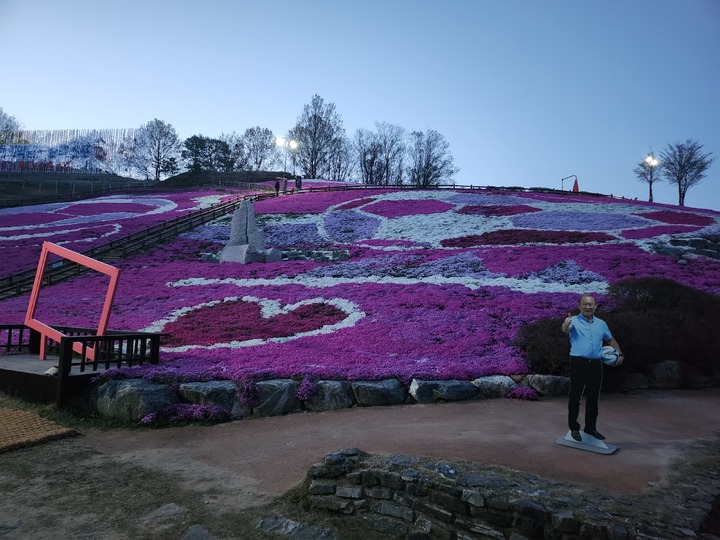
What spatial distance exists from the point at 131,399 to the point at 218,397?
1444 mm

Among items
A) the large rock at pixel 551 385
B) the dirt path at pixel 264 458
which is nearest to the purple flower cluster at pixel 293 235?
the large rock at pixel 551 385

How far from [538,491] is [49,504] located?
5.33 meters

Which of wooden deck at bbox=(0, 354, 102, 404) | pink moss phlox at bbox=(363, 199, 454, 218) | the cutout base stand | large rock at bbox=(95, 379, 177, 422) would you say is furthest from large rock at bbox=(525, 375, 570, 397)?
pink moss phlox at bbox=(363, 199, 454, 218)

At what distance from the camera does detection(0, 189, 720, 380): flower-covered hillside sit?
10.5 meters

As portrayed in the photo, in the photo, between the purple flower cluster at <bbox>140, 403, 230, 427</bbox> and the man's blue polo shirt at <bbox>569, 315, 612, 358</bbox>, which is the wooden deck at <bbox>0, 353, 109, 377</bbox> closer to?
the purple flower cluster at <bbox>140, 403, 230, 427</bbox>

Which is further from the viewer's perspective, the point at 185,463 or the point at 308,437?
the point at 308,437

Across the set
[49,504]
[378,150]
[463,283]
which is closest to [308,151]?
[378,150]

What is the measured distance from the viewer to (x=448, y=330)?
12.3 m

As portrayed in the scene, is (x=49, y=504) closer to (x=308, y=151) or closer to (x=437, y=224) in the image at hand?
(x=437, y=224)

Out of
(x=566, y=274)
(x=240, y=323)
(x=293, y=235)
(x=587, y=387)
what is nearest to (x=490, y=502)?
(x=587, y=387)

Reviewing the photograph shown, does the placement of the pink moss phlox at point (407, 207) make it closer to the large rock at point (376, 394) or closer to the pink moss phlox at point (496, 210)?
the pink moss phlox at point (496, 210)

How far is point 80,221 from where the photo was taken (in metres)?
37.2

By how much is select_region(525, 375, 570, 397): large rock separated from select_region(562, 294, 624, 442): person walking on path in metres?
2.65

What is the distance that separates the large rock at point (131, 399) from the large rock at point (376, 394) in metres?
3.31
